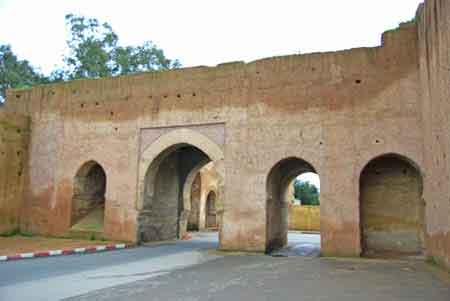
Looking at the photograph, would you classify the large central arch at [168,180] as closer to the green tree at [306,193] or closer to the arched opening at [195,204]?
the arched opening at [195,204]

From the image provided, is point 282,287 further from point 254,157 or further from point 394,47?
point 394,47

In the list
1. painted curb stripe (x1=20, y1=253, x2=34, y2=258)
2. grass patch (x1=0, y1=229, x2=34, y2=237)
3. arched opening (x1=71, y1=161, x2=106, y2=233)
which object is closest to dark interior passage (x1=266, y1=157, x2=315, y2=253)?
arched opening (x1=71, y1=161, x2=106, y2=233)

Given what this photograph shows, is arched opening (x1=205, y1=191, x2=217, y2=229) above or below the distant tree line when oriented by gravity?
below

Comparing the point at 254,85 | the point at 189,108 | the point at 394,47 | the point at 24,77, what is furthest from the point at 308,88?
the point at 24,77

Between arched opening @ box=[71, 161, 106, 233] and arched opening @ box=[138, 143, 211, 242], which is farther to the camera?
arched opening @ box=[71, 161, 106, 233]

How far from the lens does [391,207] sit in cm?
1110

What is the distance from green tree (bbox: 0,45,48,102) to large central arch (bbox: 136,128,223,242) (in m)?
16.0

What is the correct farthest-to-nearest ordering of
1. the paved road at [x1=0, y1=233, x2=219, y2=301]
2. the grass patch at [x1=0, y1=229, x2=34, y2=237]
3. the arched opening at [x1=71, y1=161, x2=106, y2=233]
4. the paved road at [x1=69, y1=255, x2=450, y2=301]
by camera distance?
the grass patch at [x1=0, y1=229, x2=34, y2=237] < the arched opening at [x1=71, y1=161, x2=106, y2=233] < the paved road at [x1=0, y1=233, x2=219, y2=301] < the paved road at [x1=69, y1=255, x2=450, y2=301]

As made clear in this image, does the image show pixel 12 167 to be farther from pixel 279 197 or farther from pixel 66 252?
pixel 279 197

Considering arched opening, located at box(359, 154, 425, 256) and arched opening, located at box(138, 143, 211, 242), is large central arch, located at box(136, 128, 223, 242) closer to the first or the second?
arched opening, located at box(138, 143, 211, 242)

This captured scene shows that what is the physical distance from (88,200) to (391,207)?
996 cm

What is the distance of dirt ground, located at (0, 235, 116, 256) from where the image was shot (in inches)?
442

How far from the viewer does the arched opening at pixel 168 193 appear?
13.5m

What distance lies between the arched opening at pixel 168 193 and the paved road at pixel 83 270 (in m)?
1.85
